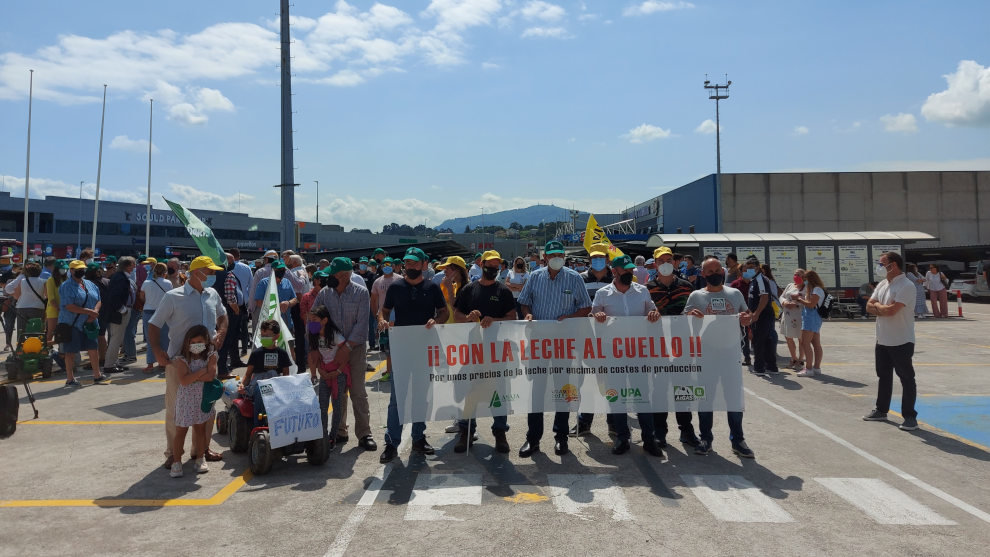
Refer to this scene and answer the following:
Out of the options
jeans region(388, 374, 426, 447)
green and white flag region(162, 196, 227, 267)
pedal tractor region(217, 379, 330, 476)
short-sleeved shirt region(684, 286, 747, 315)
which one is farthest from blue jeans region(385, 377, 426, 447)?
green and white flag region(162, 196, 227, 267)

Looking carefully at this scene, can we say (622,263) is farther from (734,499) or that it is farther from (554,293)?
Answer: (734,499)

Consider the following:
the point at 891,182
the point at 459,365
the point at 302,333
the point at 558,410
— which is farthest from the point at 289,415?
the point at 891,182

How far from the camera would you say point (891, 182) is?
152 ft

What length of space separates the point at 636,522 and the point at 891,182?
50.6 meters

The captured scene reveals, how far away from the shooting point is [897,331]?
7621mm

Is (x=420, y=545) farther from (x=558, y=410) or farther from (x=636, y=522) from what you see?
(x=558, y=410)

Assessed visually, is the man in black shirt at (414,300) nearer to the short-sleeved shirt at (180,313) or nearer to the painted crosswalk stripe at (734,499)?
the short-sleeved shirt at (180,313)

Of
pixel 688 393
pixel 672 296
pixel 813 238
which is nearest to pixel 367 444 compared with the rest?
pixel 688 393

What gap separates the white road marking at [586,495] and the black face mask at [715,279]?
241 cm

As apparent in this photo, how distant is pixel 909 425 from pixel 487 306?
5.17 metres

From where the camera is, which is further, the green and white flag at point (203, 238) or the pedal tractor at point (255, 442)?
the green and white flag at point (203, 238)

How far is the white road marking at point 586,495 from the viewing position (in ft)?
16.3

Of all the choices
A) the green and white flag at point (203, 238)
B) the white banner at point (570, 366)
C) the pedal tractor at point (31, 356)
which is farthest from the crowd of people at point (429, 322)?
the green and white flag at point (203, 238)

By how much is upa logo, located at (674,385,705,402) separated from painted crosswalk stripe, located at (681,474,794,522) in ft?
3.26
